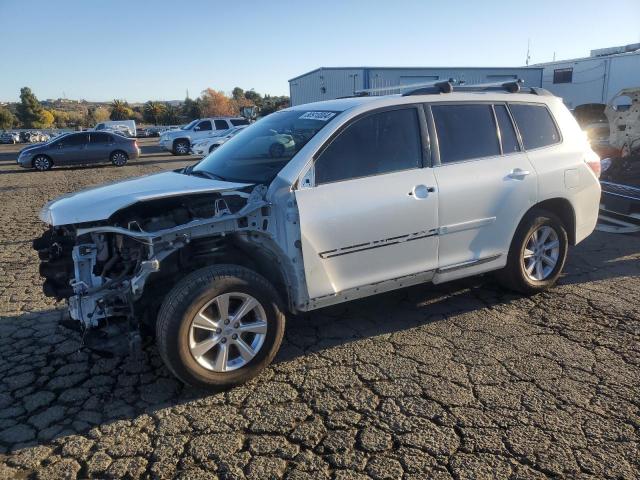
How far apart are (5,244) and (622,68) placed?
33.9 metres

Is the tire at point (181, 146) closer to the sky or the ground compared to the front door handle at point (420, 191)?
closer to the ground

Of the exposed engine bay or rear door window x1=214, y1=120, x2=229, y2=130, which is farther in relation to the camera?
rear door window x1=214, y1=120, x2=229, y2=130

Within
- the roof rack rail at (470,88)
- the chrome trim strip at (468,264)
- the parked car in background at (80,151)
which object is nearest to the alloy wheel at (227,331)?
the chrome trim strip at (468,264)

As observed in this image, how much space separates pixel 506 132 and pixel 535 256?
1.18m

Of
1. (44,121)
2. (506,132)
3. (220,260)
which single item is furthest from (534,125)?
(44,121)

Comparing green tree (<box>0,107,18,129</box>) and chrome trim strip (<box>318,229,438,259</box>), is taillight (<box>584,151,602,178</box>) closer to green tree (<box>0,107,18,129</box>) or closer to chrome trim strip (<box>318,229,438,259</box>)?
chrome trim strip (<box>318,229,438,259</box>)

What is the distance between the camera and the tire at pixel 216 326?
10.4 feet

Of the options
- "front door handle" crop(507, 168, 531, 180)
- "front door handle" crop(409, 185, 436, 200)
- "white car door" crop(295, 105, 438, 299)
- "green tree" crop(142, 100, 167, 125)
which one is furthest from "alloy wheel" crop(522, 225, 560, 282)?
"green tree" crop(142, 100, 167, 125)

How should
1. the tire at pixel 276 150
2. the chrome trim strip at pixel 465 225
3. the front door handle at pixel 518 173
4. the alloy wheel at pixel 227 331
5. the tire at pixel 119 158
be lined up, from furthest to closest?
the tire at pixel 119 158 < the front door handle at pixel 518 173 < the chrome trim strip at pixel 465 225 < the tire at pixel 276 150 < the alloy wheel at pixel 227 331

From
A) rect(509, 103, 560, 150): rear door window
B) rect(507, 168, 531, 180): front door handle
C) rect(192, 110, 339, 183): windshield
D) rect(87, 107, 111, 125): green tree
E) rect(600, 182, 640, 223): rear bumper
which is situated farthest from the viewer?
rect(87, 107, 111, 125): green tree

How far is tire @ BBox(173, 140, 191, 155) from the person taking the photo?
80.9 feet

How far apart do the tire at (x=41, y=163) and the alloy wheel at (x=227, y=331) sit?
64.1 feet

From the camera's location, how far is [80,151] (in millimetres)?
20500

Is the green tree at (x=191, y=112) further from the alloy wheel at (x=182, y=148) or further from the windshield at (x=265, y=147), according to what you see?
the windshield at (x=265, y=147)
